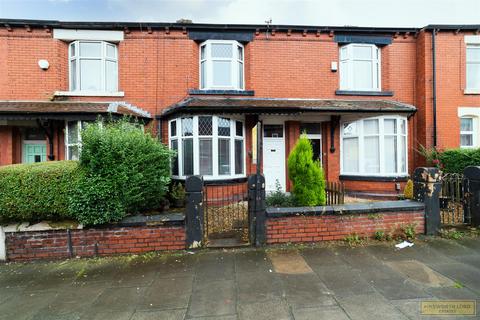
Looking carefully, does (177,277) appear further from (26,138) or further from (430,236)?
(26,138)

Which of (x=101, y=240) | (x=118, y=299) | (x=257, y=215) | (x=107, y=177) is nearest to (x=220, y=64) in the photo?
(x=107, y=177)

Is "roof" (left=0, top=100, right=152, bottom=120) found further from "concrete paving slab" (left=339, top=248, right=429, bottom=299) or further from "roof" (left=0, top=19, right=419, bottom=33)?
"concrete paving slab" (left=339, top=248, right=429, bottom=299)

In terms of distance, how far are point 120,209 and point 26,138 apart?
7.59 m

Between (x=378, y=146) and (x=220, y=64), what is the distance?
21.6 ft

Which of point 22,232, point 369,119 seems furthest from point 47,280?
point 369,119

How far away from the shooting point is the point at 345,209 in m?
4.50

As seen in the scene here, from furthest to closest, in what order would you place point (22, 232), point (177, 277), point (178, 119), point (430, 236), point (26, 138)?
point (26, 138), point (178, 119), point (430, 236), point (22, 232), point (177, 277)

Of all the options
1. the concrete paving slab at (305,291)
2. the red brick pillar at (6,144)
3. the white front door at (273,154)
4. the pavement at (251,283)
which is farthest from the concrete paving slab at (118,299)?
the red brick pillar at (6,144)

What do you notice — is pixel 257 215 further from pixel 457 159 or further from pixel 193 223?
pixel 457 159

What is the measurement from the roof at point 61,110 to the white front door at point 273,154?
4.44 metres

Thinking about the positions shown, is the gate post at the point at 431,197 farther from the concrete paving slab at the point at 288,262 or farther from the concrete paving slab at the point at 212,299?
the concrete paving slab at the point at 212,299

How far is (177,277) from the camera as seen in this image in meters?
3.38

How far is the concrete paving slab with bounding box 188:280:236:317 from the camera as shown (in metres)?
2.62

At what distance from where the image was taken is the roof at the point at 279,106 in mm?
7434
